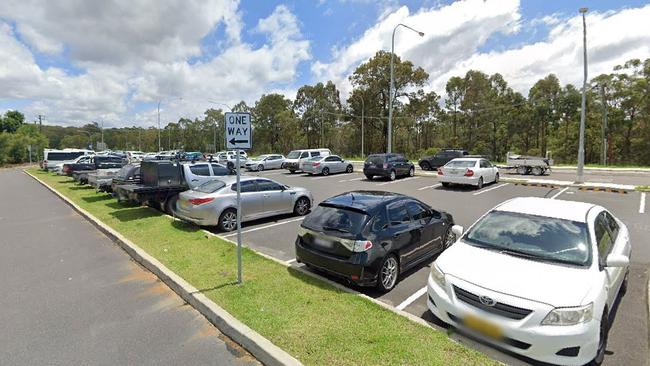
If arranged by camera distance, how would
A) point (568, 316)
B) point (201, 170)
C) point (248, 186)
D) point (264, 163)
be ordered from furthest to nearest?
point (264, 163) < point (201, 170) < point (248, 186) < point (568, 316)

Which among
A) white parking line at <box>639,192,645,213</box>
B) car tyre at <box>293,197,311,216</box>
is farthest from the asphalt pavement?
white parking line at <box>639,192,645,213</box>

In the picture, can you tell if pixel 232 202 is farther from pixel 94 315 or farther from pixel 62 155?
pixel 62 155

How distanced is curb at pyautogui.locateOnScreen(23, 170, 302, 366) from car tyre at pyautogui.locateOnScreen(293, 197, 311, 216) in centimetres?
464

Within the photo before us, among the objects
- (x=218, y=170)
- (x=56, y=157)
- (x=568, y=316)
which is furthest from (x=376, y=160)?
(x=56, y=157)

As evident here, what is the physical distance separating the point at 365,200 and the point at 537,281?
112 inches

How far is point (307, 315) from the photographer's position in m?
4.36

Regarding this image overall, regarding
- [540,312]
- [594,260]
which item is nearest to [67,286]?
[540,312]

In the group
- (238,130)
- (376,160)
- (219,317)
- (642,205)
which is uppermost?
(238,130)

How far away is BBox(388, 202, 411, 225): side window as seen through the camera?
18.9ft

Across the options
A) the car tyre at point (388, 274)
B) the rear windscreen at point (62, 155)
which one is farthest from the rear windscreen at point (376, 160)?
the rear windscreen at point (62, 155)

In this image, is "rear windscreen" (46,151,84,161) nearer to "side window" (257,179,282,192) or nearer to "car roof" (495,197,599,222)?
"side window" (257,179,282,192)

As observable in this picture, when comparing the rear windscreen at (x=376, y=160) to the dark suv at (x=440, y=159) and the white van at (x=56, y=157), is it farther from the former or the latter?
the white van at (x=56, y=157)

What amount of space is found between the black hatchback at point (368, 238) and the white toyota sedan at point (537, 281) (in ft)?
3.25

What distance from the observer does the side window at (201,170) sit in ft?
40.4
